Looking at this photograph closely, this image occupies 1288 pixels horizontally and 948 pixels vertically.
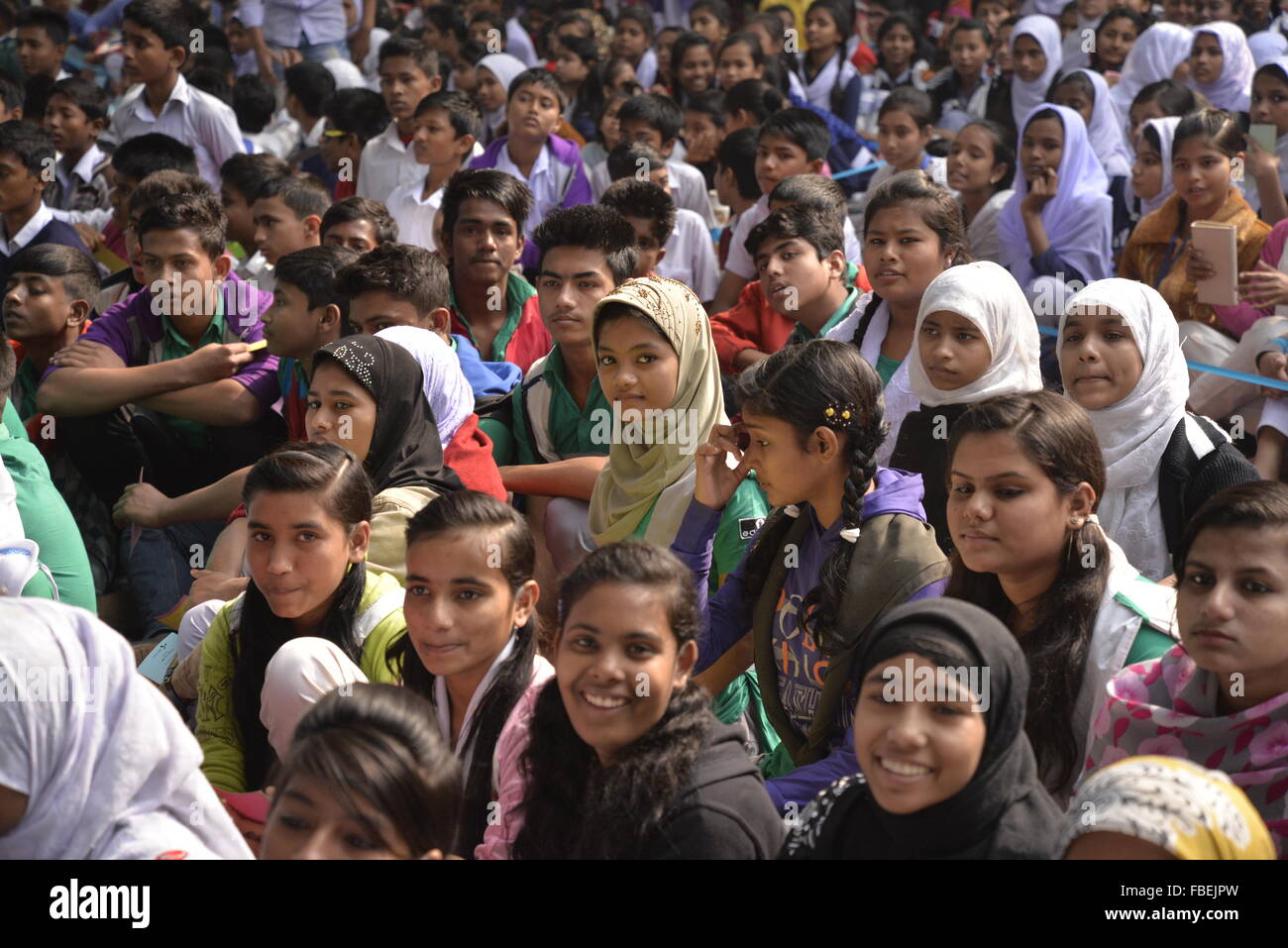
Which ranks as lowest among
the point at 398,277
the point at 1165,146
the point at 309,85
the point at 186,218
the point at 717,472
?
the point at 717,472

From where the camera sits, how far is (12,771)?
6.74ft

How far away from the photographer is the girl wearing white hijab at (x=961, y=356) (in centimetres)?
376

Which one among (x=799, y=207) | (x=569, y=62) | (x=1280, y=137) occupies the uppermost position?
(x=569, y=62)

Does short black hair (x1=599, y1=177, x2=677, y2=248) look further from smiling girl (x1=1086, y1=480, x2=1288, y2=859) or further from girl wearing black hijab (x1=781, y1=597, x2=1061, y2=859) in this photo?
girl wearing black hijab (x1=781, y1=597, x2=1061, y2=859)

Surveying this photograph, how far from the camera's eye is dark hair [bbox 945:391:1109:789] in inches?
105

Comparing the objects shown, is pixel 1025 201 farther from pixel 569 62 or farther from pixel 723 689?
pixel 569 62

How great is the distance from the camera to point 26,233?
616 cm

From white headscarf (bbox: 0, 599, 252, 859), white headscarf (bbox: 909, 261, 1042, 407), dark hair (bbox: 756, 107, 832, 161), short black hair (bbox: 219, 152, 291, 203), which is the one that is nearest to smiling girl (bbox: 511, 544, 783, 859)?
white headscarf (bbox: 0, 599, 252, 859)

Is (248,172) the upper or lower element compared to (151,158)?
lower

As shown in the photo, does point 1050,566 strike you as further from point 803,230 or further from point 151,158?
point 151,158

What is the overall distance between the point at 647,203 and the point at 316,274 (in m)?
1.47

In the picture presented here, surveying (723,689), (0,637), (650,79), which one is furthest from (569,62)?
(0,637)

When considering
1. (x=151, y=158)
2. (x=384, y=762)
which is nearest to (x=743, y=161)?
(x=151, y=158)

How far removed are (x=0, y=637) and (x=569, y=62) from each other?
8.36 m
